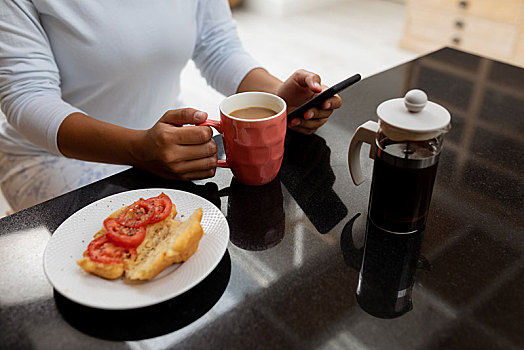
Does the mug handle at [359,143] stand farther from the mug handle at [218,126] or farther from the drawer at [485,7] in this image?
the drawer at [485,7]

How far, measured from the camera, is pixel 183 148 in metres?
0.85

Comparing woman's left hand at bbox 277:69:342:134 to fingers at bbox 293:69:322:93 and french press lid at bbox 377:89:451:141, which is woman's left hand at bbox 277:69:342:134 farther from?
french press lid at bbox 377:89:451:141

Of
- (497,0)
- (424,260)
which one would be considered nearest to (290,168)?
(424,260)

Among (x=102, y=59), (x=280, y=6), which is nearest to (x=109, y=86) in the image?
(x=102, y=59)

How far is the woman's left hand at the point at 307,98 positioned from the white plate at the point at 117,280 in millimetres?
316

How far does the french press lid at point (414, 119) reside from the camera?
0.61m

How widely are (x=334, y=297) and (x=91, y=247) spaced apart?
332 millimetres

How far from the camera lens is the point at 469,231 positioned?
29.2 inches

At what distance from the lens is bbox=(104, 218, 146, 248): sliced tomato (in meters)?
0.66

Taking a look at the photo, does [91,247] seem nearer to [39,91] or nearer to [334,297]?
[334,297]

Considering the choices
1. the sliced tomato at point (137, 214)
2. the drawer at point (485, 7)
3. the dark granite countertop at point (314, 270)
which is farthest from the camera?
the drawer at point (485, 7)

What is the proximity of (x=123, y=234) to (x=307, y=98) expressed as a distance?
547mm

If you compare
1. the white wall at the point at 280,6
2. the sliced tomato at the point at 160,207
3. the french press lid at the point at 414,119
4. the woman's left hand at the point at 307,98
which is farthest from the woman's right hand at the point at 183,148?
the white wall at the point at 280,6

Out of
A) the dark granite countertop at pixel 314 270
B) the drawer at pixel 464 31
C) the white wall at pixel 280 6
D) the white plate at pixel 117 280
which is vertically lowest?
the white wall at pixel 280 6
